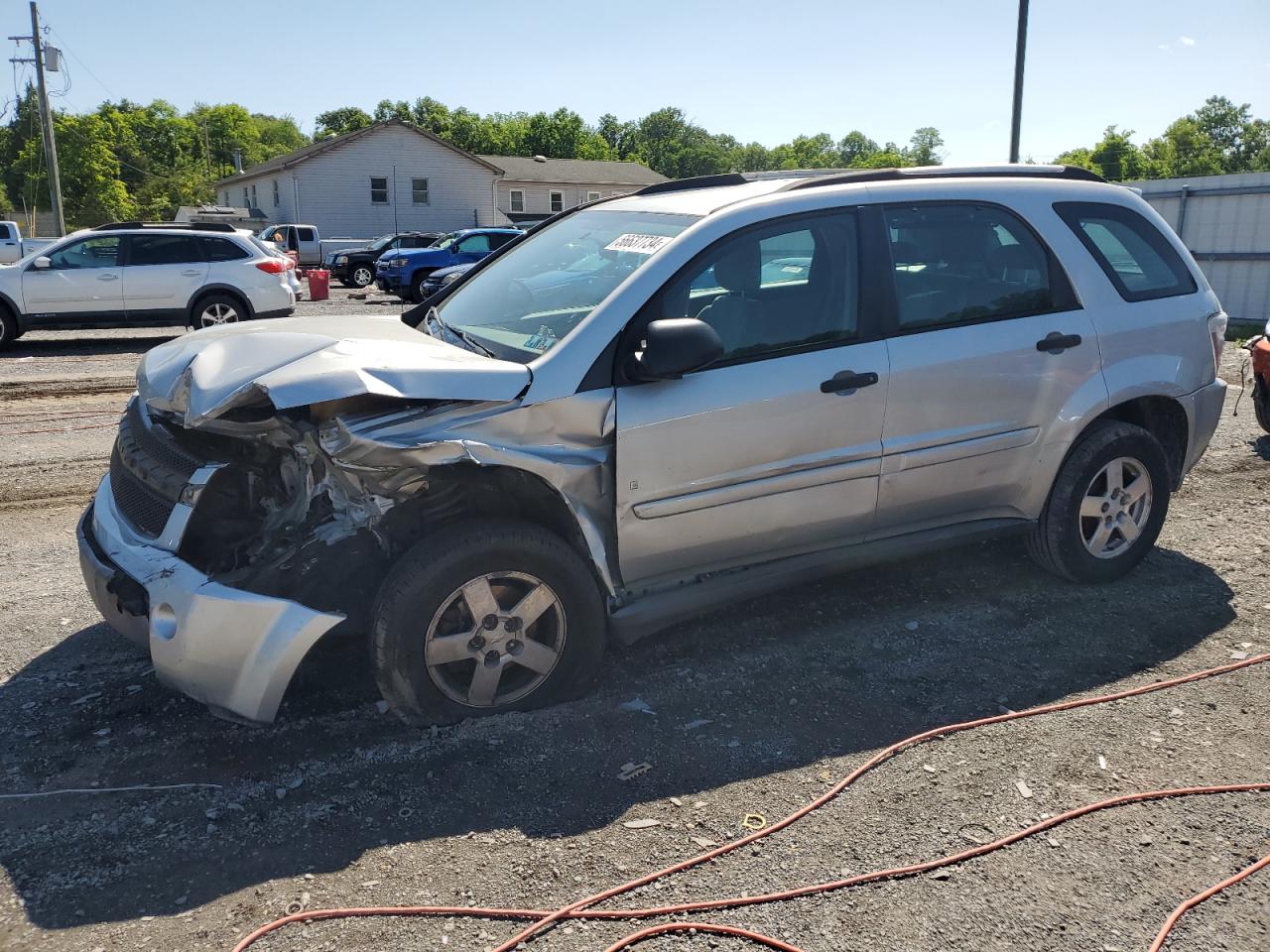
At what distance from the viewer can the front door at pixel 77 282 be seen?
46.1 feet

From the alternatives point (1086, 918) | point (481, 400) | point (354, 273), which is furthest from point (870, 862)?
point (354, 273)

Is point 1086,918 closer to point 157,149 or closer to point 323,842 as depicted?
point 323,842

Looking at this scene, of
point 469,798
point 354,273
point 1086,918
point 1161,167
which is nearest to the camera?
point 1086,918

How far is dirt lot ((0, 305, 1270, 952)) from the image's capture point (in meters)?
2.79

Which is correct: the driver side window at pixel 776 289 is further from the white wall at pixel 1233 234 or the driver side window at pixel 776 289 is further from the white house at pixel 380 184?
the white house at pixel 380 184

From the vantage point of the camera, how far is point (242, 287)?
14727 millimetres

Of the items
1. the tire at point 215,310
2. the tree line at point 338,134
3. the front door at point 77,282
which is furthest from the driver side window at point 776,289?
the tree line at point 338,134

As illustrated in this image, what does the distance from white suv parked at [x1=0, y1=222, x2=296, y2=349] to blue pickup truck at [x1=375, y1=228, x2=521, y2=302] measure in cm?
895

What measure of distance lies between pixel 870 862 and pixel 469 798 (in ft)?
4.12

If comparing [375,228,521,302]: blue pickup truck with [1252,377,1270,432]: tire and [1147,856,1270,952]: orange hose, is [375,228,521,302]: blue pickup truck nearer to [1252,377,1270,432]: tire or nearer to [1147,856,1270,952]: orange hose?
[1252,377,1270,432]: tire

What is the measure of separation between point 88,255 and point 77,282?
1.43 feet

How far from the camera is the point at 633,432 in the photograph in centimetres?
367

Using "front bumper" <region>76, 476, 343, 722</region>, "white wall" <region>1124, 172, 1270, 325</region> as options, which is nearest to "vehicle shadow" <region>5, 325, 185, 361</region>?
"front bumper" <region>76, 476, 343, 722</region>

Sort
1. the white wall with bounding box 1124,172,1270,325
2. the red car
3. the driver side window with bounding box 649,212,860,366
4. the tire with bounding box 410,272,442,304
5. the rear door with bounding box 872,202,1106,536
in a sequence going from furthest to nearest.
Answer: the tire with bounding box 410,272,442,304 → the white wall with bounding box 1124,172,1270,325 → the red car → the rear door with bounding box 872,202,1106,536 → the driver side window with bounding box 649,212,860,366
